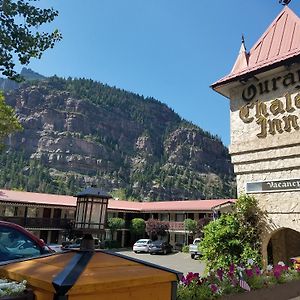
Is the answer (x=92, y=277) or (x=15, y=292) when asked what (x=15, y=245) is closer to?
(x=15, y=292)

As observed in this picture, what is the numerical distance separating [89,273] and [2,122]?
1900 cm

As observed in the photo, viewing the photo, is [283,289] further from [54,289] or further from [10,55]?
[10,55]

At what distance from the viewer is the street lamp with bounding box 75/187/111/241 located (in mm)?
4824

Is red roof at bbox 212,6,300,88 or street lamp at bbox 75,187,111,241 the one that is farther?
red roof at bbox 212,6,300,88

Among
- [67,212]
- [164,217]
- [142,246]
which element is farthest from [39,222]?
Answer: [164,217]

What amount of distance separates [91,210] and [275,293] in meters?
4.51

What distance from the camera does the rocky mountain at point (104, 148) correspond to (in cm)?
12538

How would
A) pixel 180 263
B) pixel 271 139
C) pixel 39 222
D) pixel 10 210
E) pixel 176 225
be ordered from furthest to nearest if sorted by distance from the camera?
pixel 176 225 < pixel 10 210 < pixel 39 222 < pixel 180 263 < pixel 271 139

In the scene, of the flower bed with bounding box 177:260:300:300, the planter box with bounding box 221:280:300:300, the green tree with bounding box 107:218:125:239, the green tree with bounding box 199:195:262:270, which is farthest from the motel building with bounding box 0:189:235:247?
the flower bed with bounding box 177:260:300:300

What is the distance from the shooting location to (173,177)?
442 ft

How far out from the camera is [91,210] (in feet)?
16.1

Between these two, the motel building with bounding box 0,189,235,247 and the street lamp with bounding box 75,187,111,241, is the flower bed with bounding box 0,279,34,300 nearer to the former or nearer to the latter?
the street lamp with bounding box 75,187,111,241

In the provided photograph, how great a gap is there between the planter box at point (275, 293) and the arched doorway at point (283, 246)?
10.7 feet

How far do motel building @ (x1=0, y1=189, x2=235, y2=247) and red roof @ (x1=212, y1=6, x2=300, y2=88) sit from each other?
20.5m
